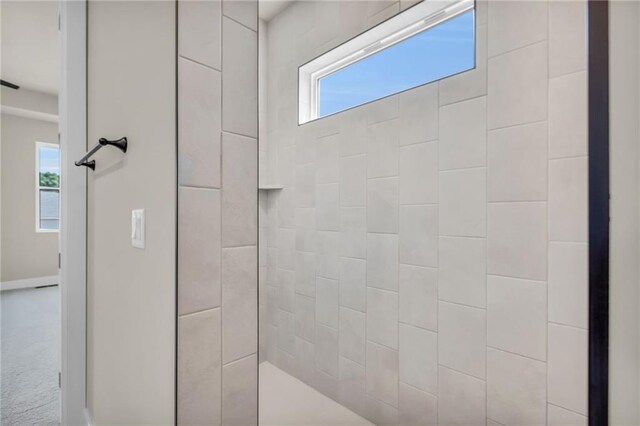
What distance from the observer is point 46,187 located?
16.8ft

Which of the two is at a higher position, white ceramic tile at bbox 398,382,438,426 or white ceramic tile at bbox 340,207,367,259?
white ceramic tile at bbox 340,207,367,259

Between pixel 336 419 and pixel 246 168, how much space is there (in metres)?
1.81

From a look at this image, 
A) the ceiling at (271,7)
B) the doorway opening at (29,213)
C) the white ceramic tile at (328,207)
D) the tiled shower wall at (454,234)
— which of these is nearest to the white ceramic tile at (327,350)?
the tiled shower wall at (454,234)

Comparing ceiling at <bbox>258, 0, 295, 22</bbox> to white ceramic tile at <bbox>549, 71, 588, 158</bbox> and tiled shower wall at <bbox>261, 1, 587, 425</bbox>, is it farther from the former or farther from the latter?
white ceramic tile at <bbox>549, 71, 588, 158</bbox>

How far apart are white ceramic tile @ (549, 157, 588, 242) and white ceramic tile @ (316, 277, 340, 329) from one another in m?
1.29

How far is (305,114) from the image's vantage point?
254 cm

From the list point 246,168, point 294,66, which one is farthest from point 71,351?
point 294,66

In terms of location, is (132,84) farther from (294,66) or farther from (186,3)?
(294,66)

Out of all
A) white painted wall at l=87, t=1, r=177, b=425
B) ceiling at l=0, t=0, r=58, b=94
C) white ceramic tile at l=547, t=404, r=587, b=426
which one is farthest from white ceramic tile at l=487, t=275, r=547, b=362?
ceiling at l=0, t=0, r=58, b=94

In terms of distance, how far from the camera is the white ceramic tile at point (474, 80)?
1472mm

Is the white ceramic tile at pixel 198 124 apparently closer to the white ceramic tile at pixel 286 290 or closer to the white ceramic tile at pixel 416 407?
the white ceramic tile at pixel 416 407

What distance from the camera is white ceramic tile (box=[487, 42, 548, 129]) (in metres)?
1.31

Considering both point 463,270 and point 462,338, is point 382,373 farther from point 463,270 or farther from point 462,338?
point 463,270

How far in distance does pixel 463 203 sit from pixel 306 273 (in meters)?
1.26
